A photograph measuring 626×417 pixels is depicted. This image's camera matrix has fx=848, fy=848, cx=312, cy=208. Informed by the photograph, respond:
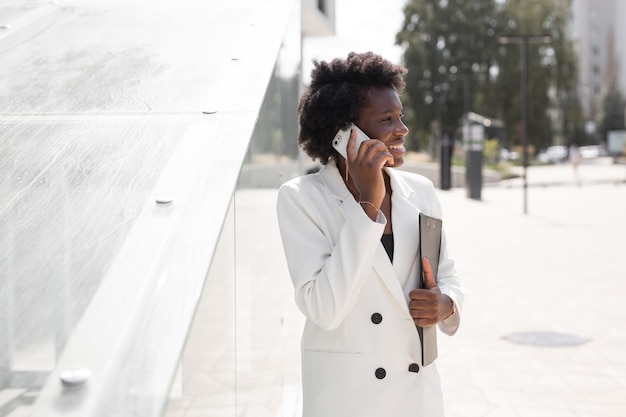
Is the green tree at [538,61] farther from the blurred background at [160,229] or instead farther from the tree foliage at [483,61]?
the blurred background at [160,229]

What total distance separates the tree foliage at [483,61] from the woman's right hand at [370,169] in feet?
168

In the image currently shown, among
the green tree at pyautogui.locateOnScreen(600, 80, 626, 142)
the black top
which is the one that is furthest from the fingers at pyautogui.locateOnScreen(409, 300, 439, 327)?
the green tree at pyautogui.locateOnScreen(600, 80, 626, 142)

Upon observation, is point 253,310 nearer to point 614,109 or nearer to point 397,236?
point 397,236

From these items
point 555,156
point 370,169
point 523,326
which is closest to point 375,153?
point 370,169

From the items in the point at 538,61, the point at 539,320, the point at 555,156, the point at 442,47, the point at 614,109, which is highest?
→ the point at 442,47

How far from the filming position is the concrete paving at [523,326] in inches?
152

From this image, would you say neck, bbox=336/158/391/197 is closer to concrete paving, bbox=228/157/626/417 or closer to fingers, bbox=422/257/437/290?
fingers, bbox=422/257/437/290

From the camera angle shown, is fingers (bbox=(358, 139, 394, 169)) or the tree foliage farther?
the tree foliage

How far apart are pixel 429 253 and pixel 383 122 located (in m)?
0.36

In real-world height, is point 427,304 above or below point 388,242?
below

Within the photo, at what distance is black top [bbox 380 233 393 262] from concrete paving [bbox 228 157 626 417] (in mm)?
627

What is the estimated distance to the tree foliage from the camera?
172 ft

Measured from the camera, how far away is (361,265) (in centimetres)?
201

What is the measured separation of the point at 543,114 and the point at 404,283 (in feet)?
179
